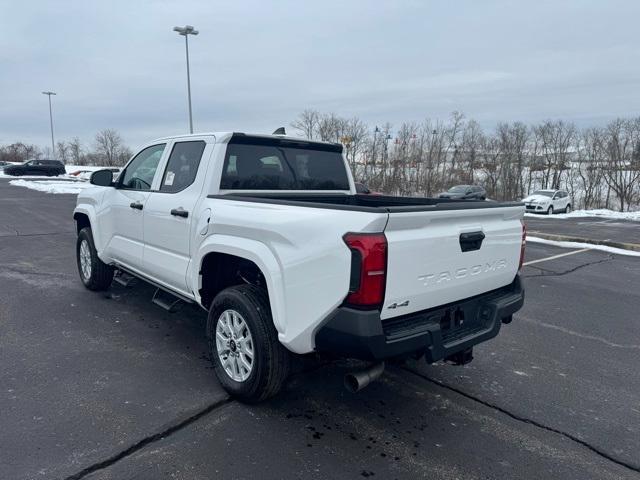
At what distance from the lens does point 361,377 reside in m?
2.84

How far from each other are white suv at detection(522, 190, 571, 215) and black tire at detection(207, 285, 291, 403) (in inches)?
1004

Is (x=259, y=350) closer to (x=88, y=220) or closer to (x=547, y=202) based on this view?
(x=88, y=220)

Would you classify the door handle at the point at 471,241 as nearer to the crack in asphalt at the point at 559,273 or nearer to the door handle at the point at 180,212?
the door handle at the point at 180,212

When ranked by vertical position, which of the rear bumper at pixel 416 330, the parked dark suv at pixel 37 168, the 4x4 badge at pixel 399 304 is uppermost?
the parked dark suv at pixel 37 168

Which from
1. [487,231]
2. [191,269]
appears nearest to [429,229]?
[487,231]

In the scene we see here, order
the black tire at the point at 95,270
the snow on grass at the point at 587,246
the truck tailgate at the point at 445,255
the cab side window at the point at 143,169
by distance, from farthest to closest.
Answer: the snow on grass at the point at 587,246 < the black tire at the point at 95,270 < the cab side window at the point at 143,169 < the truck tailgate at the point at 445,255

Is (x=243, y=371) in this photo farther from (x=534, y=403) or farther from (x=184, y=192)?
(x=534, y=403)

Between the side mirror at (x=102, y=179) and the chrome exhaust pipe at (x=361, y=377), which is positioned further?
the side mirror at (x=102, y=179)

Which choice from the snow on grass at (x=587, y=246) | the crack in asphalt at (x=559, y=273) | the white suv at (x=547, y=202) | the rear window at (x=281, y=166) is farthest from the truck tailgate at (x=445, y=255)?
the white suv at (x=547, y=202)

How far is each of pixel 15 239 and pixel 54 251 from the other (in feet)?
7.04

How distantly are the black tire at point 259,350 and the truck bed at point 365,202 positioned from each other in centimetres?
68

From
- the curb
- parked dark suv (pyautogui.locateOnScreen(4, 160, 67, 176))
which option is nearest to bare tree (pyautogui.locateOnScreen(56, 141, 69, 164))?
parked dark suv (pyautogui.locateOnScreen(4, 160, 67, 176))

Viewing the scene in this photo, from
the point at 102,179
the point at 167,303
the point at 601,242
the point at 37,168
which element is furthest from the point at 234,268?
the point at 37,168

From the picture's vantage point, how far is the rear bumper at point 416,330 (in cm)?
261
